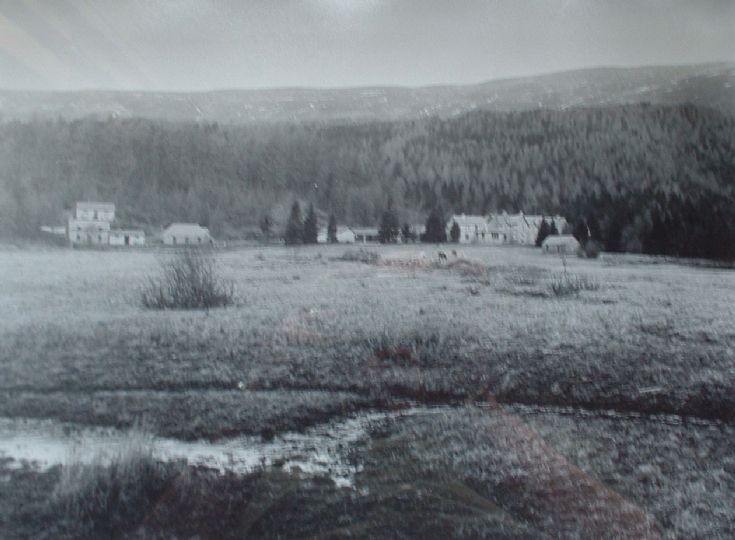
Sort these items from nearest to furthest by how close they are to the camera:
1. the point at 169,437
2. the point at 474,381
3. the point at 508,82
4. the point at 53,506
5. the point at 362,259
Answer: the point at 53,506
the point at 169,437
the point at 474,381
the point at 362,259
the point at 508,82

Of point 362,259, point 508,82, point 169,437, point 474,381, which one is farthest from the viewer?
point 508,82

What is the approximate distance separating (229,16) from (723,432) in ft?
9.66

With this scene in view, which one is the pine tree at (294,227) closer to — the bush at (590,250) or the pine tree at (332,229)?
the pine tree at (332,229)

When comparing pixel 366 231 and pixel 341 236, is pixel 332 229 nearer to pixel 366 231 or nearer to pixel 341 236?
pixel 341 236

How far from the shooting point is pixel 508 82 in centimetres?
271

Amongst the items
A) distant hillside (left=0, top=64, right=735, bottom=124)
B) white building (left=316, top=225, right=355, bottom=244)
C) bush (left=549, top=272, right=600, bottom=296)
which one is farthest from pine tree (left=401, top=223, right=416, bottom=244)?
bush (left=549, top=272, right=600, bottom=296)

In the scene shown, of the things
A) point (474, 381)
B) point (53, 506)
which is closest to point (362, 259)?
point (474, 381)

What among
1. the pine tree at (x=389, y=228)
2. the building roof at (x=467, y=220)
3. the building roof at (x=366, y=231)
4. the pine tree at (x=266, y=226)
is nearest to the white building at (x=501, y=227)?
the building roof at (x=467, y=220)

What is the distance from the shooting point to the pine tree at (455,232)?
2555 millimetres

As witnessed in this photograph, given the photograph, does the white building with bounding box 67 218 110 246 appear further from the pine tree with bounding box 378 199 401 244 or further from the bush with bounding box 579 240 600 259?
the bush with bounding box 579 240 600 259

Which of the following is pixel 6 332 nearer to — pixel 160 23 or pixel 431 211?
pixel 160 23

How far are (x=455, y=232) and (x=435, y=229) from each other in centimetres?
10

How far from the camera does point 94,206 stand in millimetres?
2477

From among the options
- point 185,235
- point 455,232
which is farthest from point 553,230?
point 185,235
